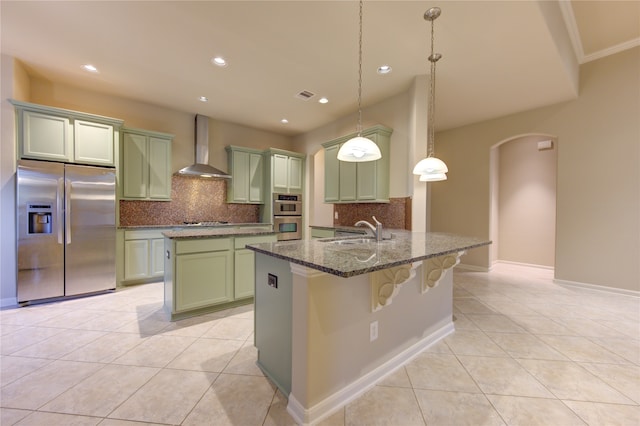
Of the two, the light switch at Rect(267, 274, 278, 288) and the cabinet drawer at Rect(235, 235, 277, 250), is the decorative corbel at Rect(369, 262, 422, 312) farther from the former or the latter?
the cabinet drawer at Rect(235, 235, 277, 250)

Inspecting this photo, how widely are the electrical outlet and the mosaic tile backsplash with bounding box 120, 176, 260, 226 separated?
4397mm

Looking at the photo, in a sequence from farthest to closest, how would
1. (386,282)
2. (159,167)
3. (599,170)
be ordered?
(159,167) → (599,170) → (386,282)

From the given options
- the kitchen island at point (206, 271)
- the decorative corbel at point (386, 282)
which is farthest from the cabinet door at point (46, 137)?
the decorative corbel at point (386, 282)

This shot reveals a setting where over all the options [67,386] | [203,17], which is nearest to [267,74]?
[203,17]

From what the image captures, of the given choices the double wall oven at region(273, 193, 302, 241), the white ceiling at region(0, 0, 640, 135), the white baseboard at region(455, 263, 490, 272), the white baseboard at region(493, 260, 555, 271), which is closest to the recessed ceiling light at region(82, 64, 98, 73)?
the white ceiling at region(0, 0, 640, 135)

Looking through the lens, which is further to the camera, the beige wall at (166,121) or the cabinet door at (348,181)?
the cabinet door at (348,181)

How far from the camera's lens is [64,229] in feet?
11.0

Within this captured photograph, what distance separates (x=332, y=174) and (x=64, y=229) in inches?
157

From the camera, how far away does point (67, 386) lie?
173 cm

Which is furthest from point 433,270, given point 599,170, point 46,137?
point 46,137

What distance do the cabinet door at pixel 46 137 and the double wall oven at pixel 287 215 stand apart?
129 inches

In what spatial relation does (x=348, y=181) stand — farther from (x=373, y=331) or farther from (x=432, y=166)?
(x=373, y=331)

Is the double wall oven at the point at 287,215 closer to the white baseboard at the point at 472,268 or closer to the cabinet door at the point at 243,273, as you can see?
the cabinet door at the point at 243,273

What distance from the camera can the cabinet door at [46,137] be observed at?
327 cm
